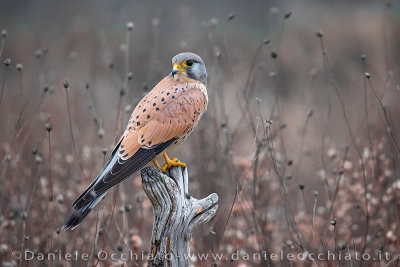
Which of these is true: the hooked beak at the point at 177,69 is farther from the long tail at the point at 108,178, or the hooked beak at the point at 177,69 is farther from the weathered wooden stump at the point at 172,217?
the weathered wooden stump at the point at 172,217

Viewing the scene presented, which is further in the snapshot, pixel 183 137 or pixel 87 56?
pixel 87 56

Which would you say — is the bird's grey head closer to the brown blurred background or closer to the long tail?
Result: the brown blurred background

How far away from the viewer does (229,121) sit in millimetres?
6859

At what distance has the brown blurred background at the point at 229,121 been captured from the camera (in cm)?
444

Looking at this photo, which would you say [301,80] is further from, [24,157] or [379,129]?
[24,157]

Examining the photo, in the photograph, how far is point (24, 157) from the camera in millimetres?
6176

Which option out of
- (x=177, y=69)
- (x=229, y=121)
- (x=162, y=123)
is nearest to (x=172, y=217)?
(x=162, y=123)

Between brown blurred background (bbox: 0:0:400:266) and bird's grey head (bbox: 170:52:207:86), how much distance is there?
381mm

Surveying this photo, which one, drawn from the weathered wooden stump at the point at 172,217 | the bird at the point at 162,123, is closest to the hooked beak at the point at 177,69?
the bird at the point at 162,123

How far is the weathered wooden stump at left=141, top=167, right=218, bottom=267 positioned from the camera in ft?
10.8

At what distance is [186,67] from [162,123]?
47 centimetres

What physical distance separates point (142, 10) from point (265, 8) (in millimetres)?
2731

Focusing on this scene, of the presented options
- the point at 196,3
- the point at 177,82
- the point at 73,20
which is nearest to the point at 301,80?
the point at 196,3

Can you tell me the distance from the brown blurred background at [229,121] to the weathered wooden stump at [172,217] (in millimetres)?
223
